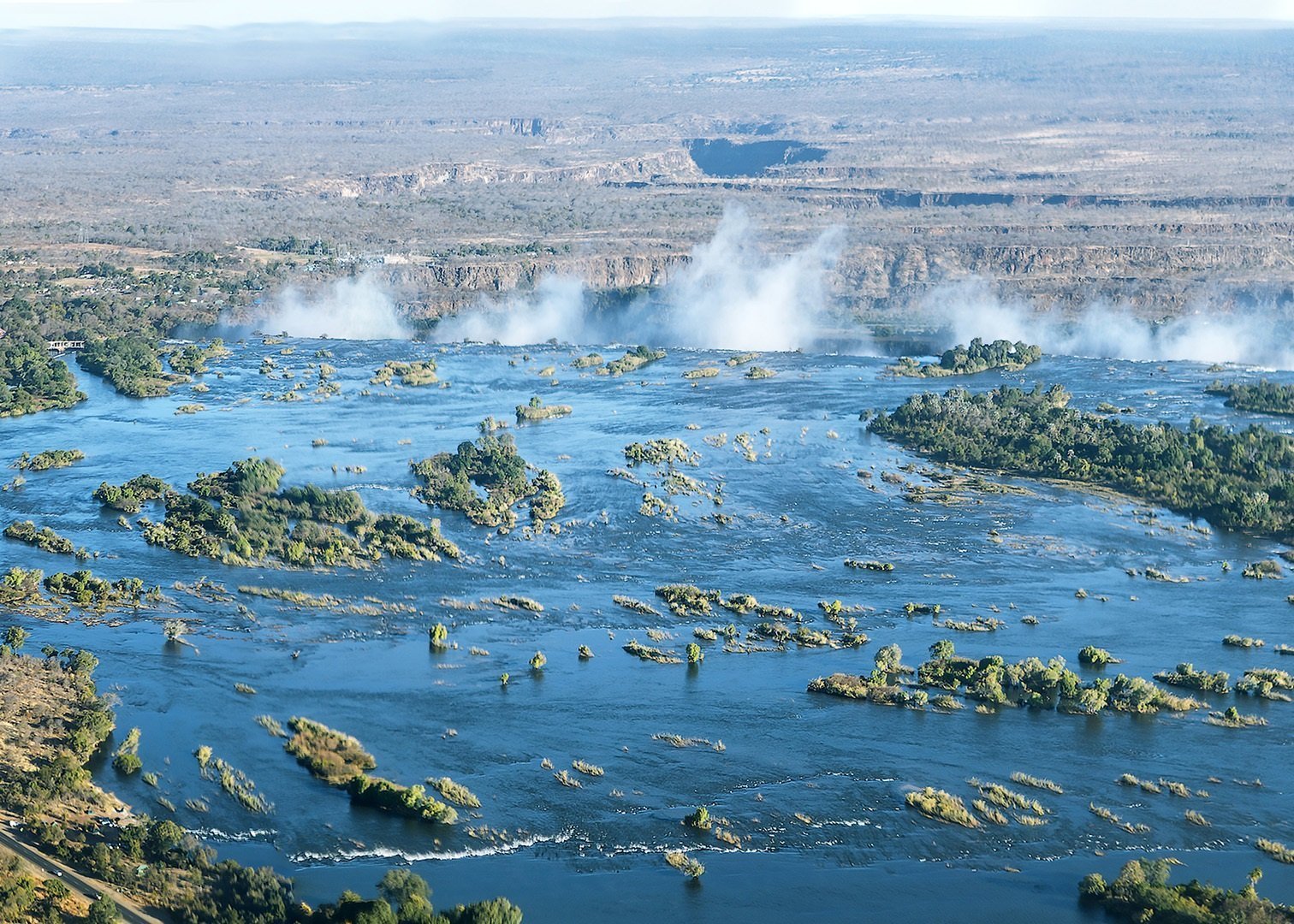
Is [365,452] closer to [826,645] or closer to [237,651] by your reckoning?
[237,651]

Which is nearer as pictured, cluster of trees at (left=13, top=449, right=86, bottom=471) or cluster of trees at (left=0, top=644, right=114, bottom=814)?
cluster of trees at (left=0, top=644, right=114, bottom=814)

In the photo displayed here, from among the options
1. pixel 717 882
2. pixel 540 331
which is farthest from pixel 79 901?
pixel 540 331

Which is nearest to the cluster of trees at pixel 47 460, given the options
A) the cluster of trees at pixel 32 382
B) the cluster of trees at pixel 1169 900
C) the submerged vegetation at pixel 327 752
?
the cluster of trees at pixel 32 382

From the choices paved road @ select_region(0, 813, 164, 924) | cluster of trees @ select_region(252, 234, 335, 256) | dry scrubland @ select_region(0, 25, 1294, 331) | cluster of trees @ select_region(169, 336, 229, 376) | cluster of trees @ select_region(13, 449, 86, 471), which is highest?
dry scrubland @ select_region(0, 25, 1294, 331)

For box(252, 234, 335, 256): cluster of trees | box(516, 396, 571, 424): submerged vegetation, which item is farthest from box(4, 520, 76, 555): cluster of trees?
box(252, 234, 335, 256): cluster of trees

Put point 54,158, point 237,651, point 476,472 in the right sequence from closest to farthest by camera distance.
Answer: point 237,651 < point 476,472 < point 54,158

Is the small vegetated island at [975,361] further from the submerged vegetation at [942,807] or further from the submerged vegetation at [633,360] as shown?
the submerged vegetation at [942,807]

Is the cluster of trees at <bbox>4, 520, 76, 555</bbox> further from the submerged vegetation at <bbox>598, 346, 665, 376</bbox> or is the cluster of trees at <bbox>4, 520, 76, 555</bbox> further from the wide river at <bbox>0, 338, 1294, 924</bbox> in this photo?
the submerged vegetation at <bbox>598, 346, 665, 376</bbox>

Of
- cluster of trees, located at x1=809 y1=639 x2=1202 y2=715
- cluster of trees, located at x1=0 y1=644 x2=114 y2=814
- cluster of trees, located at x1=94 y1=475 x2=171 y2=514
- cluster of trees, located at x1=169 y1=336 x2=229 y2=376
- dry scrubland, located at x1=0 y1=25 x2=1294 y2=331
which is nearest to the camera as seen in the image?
cluster of trees, located at x1=0 y1=644 x2=114 y2=814
